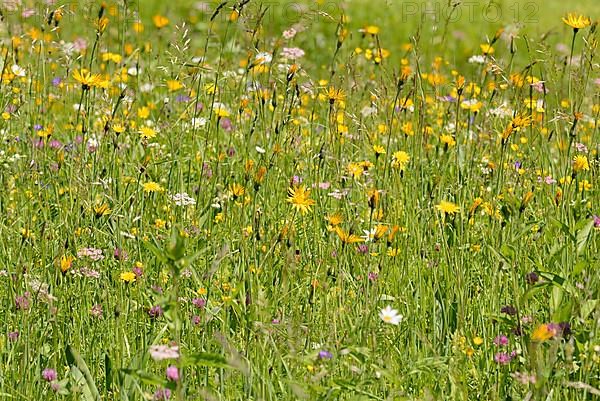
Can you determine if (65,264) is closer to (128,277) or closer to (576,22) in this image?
(128,277)

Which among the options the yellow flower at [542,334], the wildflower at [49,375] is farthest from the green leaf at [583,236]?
the wildflower at [49,375]

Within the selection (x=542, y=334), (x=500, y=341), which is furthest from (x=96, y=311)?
(x=542, y=334)

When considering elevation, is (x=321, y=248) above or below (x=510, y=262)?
below

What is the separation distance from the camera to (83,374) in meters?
2.04

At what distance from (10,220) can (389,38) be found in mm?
7095

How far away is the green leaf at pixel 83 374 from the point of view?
77.3 inches

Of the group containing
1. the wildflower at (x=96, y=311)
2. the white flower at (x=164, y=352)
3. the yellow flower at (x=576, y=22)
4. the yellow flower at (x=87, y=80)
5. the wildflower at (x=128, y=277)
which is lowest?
the wildflower at (x=96, y=311)

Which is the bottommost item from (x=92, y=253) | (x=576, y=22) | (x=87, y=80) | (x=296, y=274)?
(x=296, y=274)

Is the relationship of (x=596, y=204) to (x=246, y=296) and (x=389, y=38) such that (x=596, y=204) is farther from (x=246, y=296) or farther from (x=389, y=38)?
(x=389, y=38)

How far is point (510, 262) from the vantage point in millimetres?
2230

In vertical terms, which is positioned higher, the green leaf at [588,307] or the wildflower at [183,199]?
the green leaf at [588,307]

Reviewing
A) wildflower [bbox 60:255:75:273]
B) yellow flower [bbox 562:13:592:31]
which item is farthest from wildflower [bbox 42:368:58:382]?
yellow flower [bbox 562:13:592:31]

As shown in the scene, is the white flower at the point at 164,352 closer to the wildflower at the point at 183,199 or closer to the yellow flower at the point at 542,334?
the yellow flower at the point at 542,334

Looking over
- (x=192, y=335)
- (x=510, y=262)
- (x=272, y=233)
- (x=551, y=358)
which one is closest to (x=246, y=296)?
(x=192, y=335)
